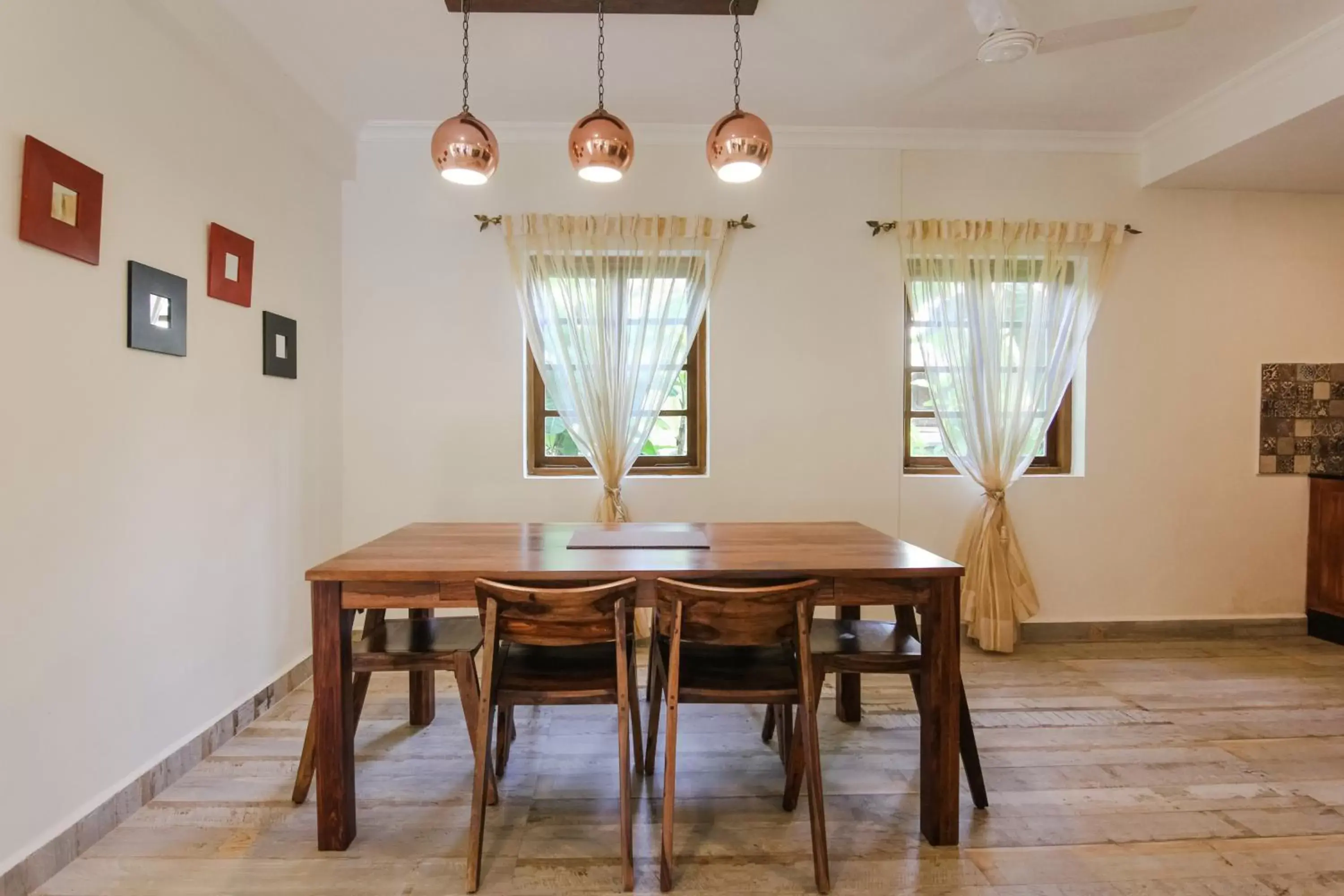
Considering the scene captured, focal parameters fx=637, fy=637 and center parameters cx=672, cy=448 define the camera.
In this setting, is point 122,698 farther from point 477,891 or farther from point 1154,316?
point 1154,316

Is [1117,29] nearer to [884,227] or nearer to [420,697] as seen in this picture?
[884,227]

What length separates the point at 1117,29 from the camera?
7.37ft

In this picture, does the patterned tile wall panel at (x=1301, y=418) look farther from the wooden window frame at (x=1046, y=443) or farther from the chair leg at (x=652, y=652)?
the chair leg at (x=652, y=652)

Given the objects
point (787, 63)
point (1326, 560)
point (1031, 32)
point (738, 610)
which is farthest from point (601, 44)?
point (1326, 560)

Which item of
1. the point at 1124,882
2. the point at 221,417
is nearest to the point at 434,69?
the point at 221,417

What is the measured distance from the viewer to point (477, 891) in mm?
1621

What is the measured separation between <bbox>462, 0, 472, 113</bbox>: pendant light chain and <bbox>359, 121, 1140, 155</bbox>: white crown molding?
521mm

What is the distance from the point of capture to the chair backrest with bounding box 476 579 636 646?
159cm

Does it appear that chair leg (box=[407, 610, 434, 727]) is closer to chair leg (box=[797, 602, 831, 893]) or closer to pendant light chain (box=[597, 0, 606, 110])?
chair leg (box=[797, 602, 831, 893])

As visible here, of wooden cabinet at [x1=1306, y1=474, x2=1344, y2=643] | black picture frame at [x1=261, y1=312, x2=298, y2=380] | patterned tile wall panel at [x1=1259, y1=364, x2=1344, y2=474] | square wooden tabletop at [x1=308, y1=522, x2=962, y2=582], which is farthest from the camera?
patterned tile wall panel at [x1=1259, y1=364, x2=1344, y2=474]

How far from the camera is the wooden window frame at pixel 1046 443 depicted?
3529 millimetres

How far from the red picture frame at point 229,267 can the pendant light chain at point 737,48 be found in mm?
1931

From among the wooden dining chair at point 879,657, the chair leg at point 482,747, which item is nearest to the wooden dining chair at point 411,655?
the chair leg at point 482,747

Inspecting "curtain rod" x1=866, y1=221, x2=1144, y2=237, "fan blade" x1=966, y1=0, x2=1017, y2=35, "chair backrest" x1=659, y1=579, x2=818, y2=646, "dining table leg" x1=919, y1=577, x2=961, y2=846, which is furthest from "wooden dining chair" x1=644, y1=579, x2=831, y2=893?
"curtain rod" x1=866, y1=221, x2=1144, y2=237
